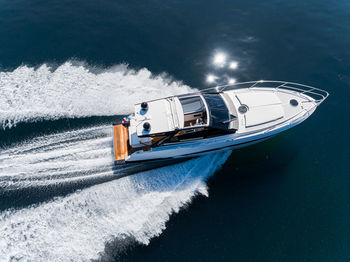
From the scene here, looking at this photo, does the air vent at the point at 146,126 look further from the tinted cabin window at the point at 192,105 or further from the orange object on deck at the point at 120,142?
the tinted cabin window at the point at 192,105

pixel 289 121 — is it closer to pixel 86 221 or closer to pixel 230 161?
pixel 230 161

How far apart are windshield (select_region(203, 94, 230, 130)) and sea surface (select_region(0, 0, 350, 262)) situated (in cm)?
294

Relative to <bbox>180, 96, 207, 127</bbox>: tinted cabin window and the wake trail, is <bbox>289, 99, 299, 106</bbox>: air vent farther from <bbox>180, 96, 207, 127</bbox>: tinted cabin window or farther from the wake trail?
the wake trail

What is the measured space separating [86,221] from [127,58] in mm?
14038

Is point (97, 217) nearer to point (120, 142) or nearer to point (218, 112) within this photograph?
point (120, 142)

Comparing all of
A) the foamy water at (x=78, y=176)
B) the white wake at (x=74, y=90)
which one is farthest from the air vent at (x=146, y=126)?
the white wake at (x=74, y=90)

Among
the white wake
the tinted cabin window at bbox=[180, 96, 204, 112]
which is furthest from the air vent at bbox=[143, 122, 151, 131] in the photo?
the white wake

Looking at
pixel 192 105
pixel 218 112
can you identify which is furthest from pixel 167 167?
pixel 218 112

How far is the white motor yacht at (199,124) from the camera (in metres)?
13.2

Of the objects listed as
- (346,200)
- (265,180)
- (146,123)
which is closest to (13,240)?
(146,123)

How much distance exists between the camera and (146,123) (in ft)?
41.7

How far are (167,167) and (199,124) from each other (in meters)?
3.77

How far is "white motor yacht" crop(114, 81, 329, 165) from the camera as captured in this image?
13170 mm

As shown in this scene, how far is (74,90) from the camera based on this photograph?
1683 cm
